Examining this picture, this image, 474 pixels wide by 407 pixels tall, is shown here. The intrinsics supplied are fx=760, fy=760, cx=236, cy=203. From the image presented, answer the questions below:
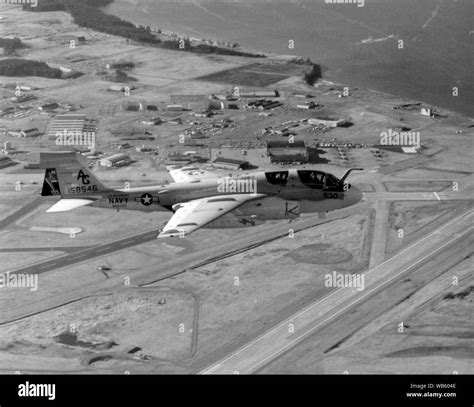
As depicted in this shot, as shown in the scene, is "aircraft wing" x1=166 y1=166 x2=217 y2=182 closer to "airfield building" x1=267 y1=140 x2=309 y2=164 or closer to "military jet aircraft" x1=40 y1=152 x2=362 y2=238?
"military jet aircraft" x1=40 y1=152 x2=362 y2=238

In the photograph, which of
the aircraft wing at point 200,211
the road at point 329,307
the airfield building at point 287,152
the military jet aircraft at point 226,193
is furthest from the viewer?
the airfield building at point 287,152

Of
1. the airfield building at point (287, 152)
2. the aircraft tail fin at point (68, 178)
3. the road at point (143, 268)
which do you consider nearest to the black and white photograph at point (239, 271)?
the aircraft tail fin at point (68, 178)

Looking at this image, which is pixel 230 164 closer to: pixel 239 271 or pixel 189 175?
pixel 239 271

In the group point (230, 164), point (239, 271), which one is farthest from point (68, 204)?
point (230, 164)

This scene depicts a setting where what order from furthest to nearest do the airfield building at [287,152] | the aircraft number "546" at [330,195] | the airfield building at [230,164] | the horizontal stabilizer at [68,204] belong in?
the airfield building at [287,152]
the airfield building at [230,164]
the aircraft number "546" at [330,195]
the horizontal stabilizer at [68,204]

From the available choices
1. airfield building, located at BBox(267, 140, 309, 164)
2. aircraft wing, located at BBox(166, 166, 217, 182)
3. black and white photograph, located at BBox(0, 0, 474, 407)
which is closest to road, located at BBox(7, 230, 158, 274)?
black and white photograph, located at BBox(0, 0, 474, 407)

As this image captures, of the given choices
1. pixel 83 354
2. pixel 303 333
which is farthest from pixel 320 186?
pixel 83 354

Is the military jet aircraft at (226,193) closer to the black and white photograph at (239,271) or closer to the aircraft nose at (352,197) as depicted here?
the aircraft nose at (352,197)
